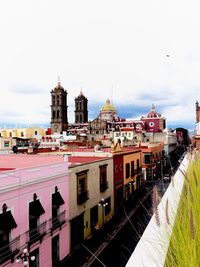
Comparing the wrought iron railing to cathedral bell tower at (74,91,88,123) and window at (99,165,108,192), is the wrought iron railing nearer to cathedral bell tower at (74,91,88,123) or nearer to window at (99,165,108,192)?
window at (99,165,108,192)

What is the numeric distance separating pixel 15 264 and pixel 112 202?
42.8ft

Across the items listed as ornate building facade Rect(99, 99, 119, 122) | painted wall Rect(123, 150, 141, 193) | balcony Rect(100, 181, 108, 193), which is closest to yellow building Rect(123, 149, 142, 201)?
painted wall Rect(123, 150, 141, 193)

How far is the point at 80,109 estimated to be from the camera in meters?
111

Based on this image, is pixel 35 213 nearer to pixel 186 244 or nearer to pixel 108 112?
pixel 186 244

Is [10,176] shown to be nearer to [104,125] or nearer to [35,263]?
[35,263]

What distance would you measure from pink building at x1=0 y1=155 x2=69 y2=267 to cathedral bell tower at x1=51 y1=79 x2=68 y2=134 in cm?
8239

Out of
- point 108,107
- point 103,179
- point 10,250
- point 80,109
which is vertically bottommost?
point 10,250

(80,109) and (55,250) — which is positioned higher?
(80,109)

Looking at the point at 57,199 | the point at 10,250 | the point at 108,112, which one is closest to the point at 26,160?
the point at 57,199

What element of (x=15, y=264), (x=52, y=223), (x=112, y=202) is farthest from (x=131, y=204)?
(x=15, y=264)

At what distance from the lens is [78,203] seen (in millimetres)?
17984

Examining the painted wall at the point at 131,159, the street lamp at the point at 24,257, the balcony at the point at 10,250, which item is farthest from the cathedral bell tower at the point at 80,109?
the street lamp at the point at 24,257

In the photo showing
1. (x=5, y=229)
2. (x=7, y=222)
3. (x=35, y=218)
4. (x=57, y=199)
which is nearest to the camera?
(x=5, y=229)

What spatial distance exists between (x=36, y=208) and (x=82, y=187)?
5.88m
